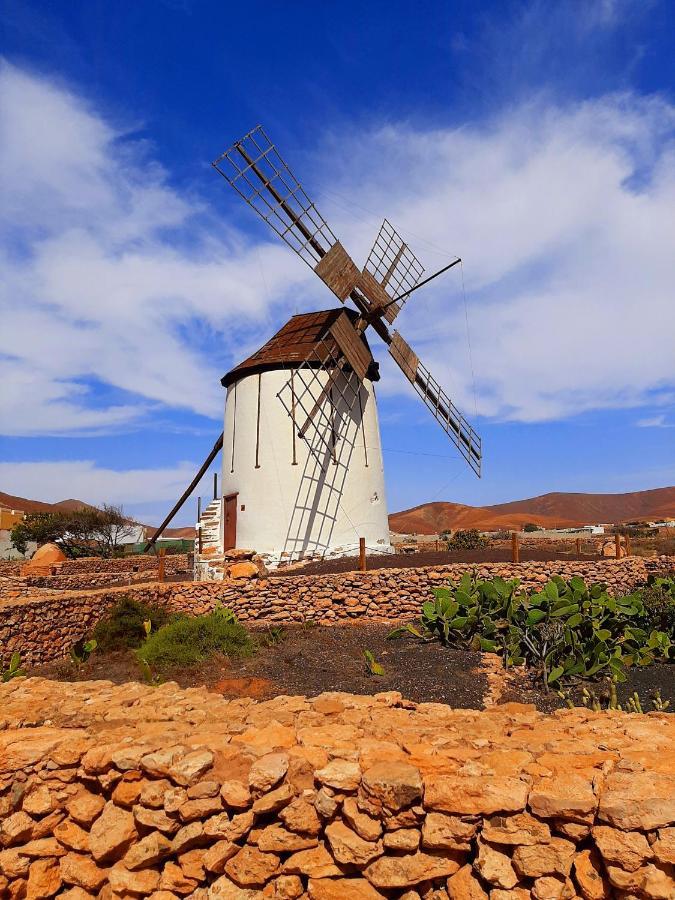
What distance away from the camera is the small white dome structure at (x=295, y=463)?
1759 cm

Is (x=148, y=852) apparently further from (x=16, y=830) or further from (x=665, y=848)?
(x=665, y=848)

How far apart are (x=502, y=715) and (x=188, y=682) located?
4.70m

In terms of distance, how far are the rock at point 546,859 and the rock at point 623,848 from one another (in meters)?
0.17

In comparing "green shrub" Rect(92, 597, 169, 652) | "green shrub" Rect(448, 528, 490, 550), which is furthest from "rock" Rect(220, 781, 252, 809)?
"green shrub" Rect(448, 528, 490, 550)

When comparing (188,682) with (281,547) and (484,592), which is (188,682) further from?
(281,547)

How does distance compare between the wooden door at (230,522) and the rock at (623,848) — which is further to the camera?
the wooden door at (230,522)

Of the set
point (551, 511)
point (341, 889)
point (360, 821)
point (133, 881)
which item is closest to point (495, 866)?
point (360, 821)

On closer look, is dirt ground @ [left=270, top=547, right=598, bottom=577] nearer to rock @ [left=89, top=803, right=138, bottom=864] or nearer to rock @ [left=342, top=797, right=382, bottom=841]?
rock @ [left=89, top=803, right=138, bottom=864]

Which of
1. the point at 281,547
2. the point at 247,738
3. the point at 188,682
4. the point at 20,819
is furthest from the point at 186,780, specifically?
the point at 281,547

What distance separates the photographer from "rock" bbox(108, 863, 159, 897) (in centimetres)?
363

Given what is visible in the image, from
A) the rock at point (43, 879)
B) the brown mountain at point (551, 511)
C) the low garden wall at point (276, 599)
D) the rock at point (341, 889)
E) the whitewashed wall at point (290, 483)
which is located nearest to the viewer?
the rock at point (341, 889)

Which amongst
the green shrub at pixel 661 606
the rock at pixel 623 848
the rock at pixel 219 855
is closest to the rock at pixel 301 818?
the rock at pixel 219 855

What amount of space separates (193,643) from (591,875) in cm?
732

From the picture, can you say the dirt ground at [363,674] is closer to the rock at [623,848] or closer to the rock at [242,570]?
the rock at [242,570]
